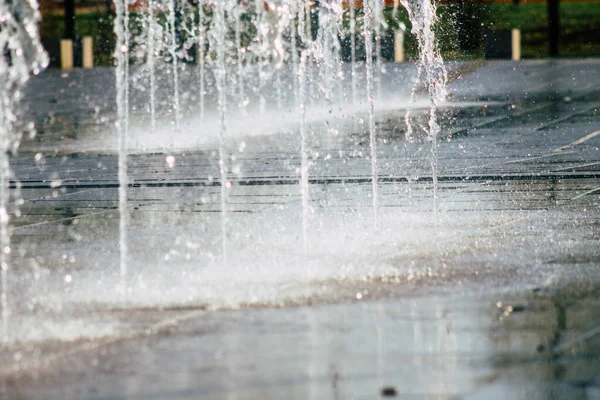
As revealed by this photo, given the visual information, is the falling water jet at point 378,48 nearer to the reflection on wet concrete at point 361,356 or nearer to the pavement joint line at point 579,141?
the pavement joint line at point 579,141

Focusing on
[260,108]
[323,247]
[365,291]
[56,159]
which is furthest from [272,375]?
[260,108]

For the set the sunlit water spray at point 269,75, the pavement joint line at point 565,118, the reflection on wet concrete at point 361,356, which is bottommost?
the reflection on wet concrete at point 361,356

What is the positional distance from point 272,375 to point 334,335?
73 centimetres

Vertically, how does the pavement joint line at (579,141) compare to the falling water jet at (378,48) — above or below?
below

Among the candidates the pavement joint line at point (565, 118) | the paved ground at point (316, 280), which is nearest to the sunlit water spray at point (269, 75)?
the paved ground at point (316, 280)

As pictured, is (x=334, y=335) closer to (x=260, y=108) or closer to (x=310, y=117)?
(x=310, y=117)

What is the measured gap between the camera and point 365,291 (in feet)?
21.5

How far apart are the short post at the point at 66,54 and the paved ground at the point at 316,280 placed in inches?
1012

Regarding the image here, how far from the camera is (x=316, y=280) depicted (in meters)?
6.94

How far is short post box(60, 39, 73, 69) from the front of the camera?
4009cm

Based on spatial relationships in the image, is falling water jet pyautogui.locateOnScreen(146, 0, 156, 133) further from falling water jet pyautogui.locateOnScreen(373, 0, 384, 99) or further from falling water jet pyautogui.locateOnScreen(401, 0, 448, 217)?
falling water jet pyautogui.locateOnScreen(373, 0, 384, 99)

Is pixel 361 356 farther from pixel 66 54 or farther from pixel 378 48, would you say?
pixel 66 54

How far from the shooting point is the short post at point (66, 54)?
1578 inches

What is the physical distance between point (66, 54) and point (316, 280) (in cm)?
3449
